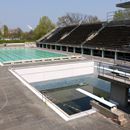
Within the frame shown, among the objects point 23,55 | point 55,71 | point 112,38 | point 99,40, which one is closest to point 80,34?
point 99,40

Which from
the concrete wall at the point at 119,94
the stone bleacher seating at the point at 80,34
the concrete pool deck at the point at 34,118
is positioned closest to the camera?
the concrete pool deck at the point at 34,118

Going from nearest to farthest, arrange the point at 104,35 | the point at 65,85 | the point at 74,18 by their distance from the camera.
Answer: the point at 65,85, the point at 104,35, the point at 74,18

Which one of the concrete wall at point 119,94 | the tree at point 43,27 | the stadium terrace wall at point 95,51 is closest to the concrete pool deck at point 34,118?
the concrete wall at point 119,94

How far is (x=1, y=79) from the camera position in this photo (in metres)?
13.6

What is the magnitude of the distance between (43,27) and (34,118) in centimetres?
4265

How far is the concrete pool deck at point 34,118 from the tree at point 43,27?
39.2 m

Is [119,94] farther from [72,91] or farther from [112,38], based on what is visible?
[112,38]

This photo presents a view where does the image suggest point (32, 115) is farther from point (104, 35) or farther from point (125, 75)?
point (104, 35)

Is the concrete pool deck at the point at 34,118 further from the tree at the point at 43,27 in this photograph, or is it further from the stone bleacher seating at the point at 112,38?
the tree at the point at 43,27

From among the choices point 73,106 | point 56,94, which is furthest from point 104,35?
point 73,106

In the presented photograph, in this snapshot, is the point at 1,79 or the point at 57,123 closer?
the point at 57,123

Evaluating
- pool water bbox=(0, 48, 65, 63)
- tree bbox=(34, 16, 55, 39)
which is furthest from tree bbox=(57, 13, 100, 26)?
pool water bbox=(0, 48, 65, 63)

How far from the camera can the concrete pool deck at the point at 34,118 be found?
6.81 metres

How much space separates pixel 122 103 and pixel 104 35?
18.1 m
